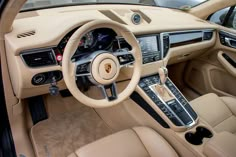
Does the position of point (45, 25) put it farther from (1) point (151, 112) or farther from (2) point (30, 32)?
(1) point (151, 112)

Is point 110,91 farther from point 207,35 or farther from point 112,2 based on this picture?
point 207,35

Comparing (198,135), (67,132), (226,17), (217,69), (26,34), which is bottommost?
(67,132)

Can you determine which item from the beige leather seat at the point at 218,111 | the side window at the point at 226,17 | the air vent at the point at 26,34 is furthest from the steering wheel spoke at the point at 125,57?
the side window at the point at 226,17

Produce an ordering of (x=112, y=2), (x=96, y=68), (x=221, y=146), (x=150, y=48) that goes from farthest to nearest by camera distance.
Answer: (x=112, y=2), (x=150, y=48), (x=221, y=146), (x=96, y=68)

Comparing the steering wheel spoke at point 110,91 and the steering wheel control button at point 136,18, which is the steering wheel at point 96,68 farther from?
the steering wheel control button at point 136,18

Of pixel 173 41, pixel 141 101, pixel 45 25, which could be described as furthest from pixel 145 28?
pixel 45 25

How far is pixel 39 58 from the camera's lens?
1.31 m

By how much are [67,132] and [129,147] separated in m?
0.76

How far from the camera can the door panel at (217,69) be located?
225 centimetres

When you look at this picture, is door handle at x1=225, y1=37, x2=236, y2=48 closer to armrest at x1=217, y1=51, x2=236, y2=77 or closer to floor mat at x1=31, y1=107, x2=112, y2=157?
armrest at x1=217, y1=51, x2=236, y2=77

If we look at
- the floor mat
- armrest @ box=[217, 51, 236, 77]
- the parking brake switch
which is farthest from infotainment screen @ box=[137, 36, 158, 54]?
armrest @ box=[217, 51, 236, 77]

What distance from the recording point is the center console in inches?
60.5

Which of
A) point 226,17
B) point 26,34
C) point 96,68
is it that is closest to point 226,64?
point 226,17

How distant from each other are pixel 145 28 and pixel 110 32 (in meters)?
0.48
